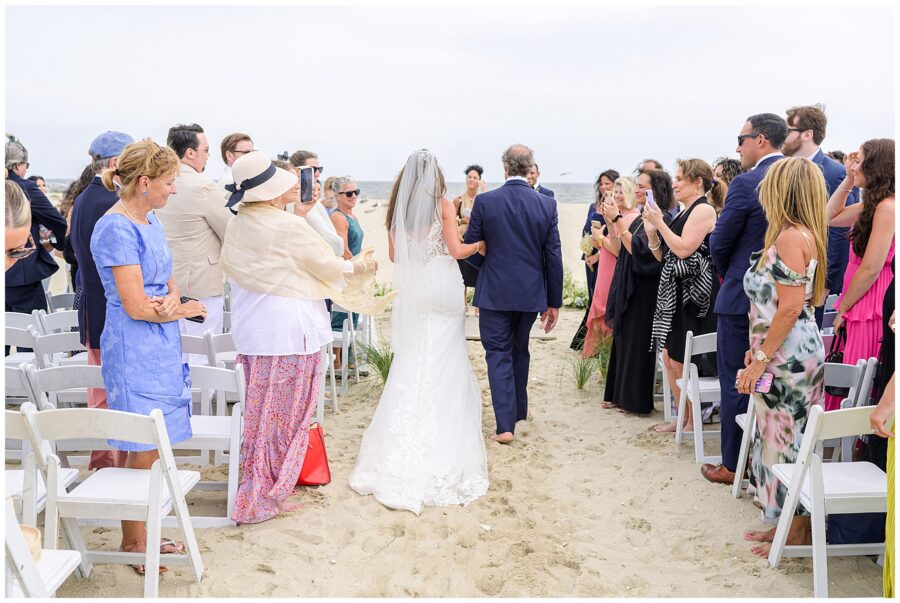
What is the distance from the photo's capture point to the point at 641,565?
12.7 ft

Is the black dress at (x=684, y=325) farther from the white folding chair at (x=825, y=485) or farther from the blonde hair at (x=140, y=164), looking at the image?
the blonde hair at (x=140, y=164)

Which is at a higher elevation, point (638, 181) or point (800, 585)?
point (638, 181)

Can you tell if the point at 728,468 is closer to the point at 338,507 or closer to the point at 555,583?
the point at 555,583

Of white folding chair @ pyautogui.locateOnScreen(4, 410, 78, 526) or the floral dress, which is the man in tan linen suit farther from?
the floral dress

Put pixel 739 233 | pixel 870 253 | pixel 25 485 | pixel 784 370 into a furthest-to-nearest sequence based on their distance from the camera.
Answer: pixel 739 233, pixel 870 253, pixel 784 370, pixel 25 485

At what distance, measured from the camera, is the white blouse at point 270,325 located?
14.0 feet

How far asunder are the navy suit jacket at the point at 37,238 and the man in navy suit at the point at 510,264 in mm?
3422

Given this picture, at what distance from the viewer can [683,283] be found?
18.6 feet

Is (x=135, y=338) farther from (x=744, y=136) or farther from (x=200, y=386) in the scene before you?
(x=744, y=136)

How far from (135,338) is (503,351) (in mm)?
2974

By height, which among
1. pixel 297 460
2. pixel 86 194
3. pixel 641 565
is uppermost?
pixel 86 194

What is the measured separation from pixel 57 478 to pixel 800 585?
3.39m

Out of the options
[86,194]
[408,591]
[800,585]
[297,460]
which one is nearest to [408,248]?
[297,460]

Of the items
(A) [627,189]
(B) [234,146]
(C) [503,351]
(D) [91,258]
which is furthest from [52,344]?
(A) [627,189]
